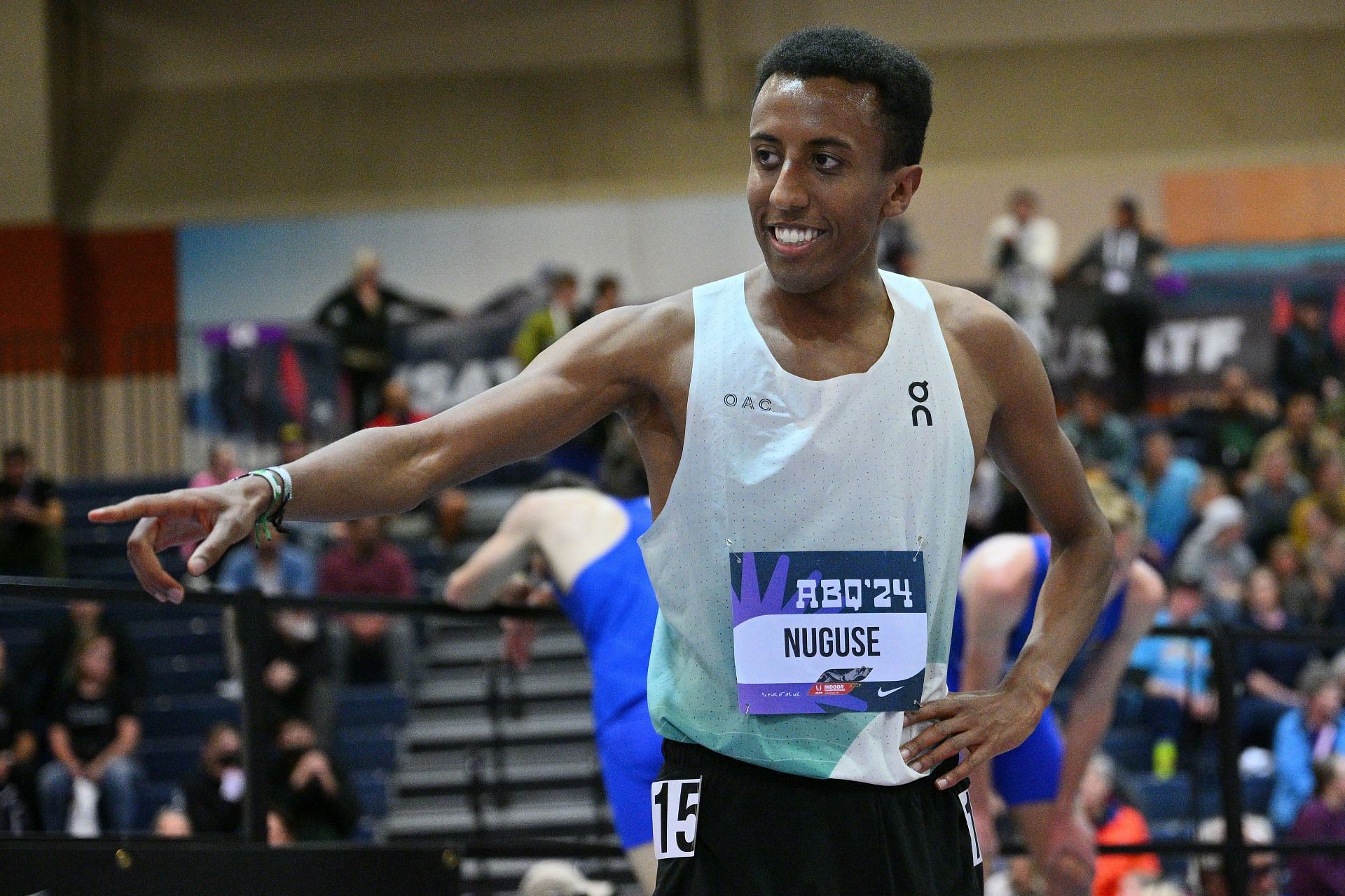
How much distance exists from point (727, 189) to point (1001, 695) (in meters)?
13.3

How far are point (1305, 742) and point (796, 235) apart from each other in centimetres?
664

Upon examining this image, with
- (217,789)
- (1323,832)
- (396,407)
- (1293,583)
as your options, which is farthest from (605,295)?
(1323,832)

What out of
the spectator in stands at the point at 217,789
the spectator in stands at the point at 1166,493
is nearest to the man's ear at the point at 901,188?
the spectator in stands at the point at 217,789

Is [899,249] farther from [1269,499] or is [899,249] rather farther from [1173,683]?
[1173,683]

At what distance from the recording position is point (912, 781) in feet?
7.46

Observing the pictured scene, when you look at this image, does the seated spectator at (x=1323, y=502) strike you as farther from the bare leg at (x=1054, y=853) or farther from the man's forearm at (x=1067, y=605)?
the man's forearm at (x=1067, y=605)

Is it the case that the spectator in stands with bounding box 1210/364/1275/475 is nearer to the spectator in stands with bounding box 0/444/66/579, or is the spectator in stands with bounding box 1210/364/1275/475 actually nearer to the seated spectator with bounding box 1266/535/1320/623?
the seated spectator with bounding box 1266/535/1320/623

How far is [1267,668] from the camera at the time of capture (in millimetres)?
9281

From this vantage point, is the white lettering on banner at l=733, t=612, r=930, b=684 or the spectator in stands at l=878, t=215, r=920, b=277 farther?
the spectator in stands at l=878, t=215, r=920, b=277

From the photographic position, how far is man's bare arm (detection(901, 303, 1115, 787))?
232 cm

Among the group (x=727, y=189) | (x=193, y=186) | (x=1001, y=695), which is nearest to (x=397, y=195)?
(x=193, y=186)

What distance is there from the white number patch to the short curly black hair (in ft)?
3.08

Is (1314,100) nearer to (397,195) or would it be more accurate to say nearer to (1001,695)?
(397,195)

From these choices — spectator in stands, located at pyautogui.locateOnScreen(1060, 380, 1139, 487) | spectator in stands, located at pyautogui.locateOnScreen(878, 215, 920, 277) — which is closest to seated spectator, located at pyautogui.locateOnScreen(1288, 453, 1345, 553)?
spectator in stands, located at pyautogui.locateOnScreen(1060, 380, 1139, 487)
